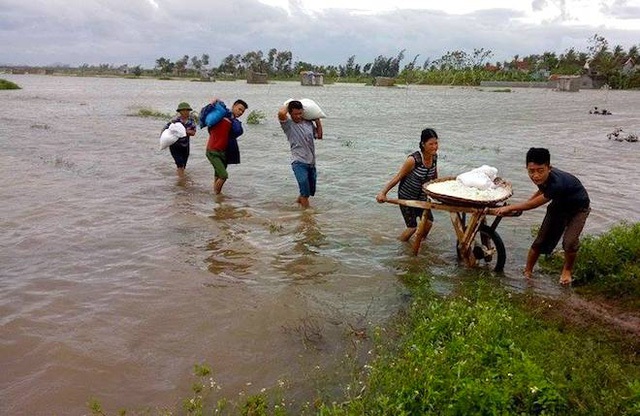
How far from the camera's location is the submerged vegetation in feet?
10.6

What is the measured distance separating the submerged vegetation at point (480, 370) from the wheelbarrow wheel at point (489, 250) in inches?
36.5

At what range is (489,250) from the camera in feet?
21.2

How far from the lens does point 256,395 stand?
3.88 meters

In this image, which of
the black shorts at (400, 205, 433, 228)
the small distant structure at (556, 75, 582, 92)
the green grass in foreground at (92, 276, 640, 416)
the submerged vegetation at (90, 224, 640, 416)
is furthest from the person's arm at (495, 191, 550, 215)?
the small distant structure at (556, 75, 582, 92)

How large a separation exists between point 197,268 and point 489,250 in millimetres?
3525

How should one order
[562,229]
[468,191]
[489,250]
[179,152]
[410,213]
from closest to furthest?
1. [562,229]
2. [468,191]
3. [489,250]
4. [410,213]
5. [179,152]

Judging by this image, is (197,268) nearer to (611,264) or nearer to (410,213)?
(410,213)

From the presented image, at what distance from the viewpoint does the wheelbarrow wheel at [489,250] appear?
614 cm

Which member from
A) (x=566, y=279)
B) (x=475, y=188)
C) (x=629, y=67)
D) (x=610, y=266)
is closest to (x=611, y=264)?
(x=610, y=266)

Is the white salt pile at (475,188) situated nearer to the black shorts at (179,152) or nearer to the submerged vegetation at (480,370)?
the submerged vegetation at (480,370)

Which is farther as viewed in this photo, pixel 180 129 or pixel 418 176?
pixel 180 129

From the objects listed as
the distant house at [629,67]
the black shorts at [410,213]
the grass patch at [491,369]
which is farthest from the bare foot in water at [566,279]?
the distant house at [629,67]

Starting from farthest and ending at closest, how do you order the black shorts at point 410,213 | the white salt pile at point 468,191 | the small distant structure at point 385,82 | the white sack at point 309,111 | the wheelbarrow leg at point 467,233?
the small distant structure at point 385,82 < the white sack at point 309,111 < the black shorts at point 410,213 < the wheelbarrow leg at point 467,233 < the white salt pile at point 468,191

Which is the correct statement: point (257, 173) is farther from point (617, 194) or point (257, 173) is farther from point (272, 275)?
point (617, 194)
